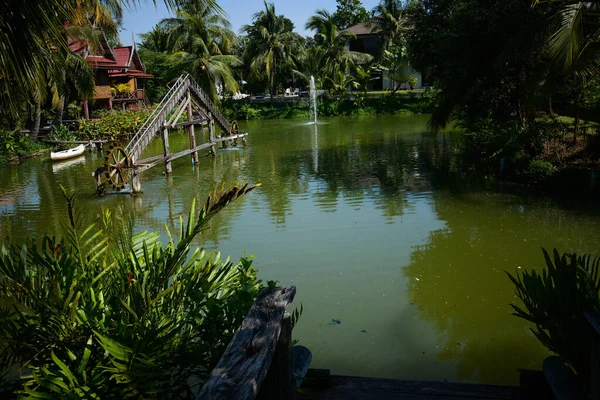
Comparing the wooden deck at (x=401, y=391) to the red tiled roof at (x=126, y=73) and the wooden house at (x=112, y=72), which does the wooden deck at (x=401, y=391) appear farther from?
the red tiled roof at (x=126, y=73)

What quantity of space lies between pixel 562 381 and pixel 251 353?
2.23 m

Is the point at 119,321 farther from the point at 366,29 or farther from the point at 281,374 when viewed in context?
the point at 366,29

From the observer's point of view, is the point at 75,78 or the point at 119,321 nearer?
the point at 119,321

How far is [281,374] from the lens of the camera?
283cm

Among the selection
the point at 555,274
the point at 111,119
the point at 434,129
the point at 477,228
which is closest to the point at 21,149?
the point at 111,119

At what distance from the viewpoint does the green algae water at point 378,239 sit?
6035 mm

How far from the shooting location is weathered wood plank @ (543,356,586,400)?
11.1 feet

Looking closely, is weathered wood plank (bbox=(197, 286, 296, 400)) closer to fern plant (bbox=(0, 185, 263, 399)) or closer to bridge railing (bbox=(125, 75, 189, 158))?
fern plant (bbox=(0, 185, 263, 399))

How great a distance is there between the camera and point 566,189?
12.9 m

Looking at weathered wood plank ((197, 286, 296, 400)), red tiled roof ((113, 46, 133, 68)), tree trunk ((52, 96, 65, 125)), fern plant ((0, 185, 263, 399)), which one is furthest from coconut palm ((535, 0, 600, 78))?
red tiled roof ((113, 46, 133, 68))

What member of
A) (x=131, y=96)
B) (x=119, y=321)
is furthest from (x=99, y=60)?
(x=119, y=321)

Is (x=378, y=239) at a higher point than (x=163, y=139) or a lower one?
lower

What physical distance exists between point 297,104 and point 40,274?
4236 cm

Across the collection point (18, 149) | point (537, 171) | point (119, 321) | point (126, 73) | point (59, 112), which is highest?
point (126, 73)
